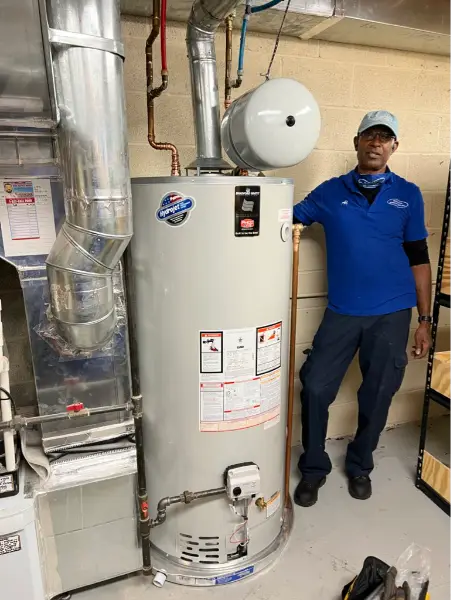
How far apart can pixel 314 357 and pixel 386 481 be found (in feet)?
2.46

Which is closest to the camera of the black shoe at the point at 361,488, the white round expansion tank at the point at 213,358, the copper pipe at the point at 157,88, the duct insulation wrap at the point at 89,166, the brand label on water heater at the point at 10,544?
the duct insulation wrap at the point at 89,166

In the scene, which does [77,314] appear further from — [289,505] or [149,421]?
[289,505]

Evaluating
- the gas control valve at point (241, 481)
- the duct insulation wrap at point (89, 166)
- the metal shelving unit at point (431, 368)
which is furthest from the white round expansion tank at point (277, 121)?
the gas control valve at point (241, 481)

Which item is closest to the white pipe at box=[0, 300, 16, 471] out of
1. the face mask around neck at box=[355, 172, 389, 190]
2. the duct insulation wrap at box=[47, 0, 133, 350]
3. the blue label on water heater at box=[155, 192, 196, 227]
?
the duct insulation wrap at box=[47, 0, 133, 350]

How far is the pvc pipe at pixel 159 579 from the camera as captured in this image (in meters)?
1.53

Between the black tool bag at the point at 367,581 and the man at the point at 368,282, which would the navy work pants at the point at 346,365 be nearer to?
the man at the point at 368,282

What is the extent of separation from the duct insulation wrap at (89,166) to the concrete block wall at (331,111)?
2.23 feet

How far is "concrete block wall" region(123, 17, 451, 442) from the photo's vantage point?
173 cm

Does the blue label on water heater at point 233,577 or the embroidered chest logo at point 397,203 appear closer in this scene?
the blue label on water heater at point 233,577

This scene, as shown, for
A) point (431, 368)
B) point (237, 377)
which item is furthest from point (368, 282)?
point (237, 377)

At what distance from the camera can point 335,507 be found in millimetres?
1940

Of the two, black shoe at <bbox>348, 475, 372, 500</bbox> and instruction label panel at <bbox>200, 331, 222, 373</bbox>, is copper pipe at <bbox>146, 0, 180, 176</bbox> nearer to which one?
instruction label panel at <bbox>200, 331, 222, 373</bbox>

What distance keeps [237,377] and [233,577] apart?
749 millimetres

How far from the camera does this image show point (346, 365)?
194 centimetres
